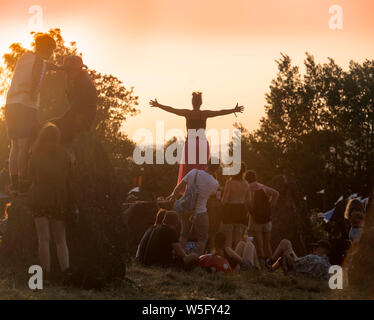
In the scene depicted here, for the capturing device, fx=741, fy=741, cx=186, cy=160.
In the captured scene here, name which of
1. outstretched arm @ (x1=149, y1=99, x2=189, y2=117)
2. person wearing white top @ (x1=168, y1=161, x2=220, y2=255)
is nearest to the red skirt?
outstretched arm @ (x1=149, y1=99, x2=189, y2=117)

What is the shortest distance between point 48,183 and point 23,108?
1.29 meters

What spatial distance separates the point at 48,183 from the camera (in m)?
8.91

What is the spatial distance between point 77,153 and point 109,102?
44354mm

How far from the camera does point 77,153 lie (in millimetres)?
9375

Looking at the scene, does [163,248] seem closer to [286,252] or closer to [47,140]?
[286,252]

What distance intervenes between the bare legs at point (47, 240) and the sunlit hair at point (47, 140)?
84 centimetres

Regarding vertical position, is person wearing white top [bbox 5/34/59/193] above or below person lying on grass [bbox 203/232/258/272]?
above

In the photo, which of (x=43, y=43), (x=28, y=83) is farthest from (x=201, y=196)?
(x=43, y=43)

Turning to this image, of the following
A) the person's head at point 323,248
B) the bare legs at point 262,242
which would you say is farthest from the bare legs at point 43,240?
the bare legs at point 262,242

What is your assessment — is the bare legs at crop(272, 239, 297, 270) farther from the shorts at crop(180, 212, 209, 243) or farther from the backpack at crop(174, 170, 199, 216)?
the backpack at crop(174, 170, 199, 216)

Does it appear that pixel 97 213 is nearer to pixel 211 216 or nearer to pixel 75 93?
pixel 75 93

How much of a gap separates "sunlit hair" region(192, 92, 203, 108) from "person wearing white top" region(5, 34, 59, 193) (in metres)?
5.18

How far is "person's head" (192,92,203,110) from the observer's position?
14703 millimetres

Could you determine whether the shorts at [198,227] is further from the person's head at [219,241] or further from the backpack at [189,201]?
the person's head at [219,241]
